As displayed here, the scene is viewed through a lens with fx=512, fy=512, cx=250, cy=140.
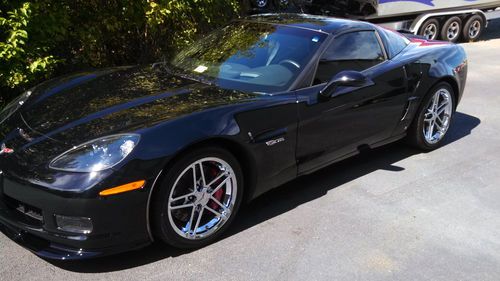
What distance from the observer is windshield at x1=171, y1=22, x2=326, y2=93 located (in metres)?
3.81

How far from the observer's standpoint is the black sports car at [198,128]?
111 inches

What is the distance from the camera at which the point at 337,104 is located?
155 inches

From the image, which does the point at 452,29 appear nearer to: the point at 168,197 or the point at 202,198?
the point at 202,198

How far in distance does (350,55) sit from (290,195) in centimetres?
127

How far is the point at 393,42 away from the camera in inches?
190

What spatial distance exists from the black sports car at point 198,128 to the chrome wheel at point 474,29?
8.83 meters

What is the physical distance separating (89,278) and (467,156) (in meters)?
3.82

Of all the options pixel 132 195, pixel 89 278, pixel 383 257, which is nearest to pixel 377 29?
pixel 383 257

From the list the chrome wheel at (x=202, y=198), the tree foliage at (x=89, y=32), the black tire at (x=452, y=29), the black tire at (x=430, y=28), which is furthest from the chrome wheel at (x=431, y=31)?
the chrome wheel at (x=202, y=198)

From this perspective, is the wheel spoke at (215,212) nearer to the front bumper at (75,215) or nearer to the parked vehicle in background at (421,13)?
the front bumper at (75,215)

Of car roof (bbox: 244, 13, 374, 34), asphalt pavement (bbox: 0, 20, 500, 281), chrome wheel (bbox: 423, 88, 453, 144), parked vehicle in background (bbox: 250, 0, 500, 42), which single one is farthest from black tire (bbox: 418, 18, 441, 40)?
car roof (bbox: 244, 13, 374, 34)

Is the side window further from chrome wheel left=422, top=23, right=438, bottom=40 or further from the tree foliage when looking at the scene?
chrome wheel left=422, top=23, right=438, bottom=40

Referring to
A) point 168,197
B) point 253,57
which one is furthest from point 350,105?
point 168,197

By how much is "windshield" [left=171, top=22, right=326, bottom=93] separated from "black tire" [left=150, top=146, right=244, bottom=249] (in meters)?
0.66
